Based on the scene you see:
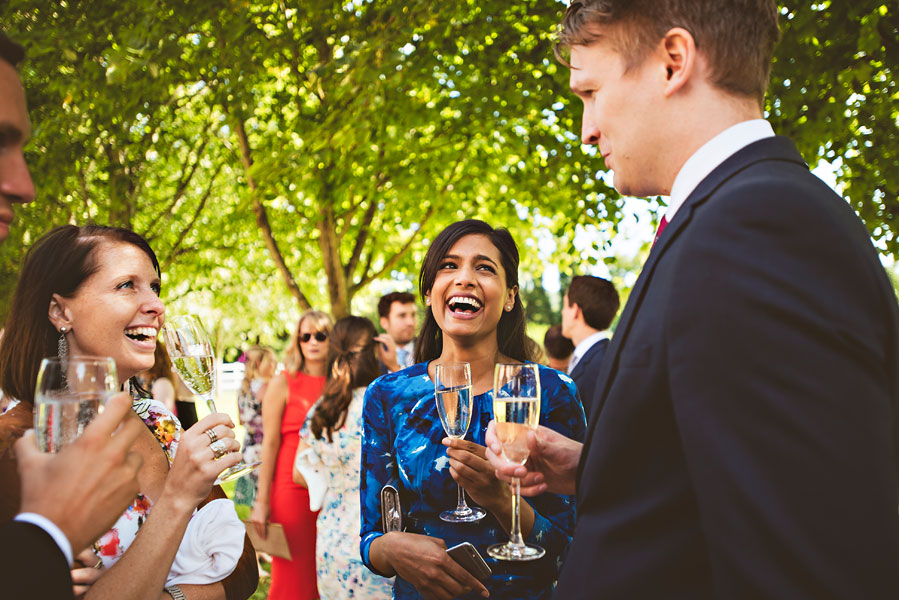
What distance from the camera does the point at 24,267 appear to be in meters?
2.49

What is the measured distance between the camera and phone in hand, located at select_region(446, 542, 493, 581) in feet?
7.57

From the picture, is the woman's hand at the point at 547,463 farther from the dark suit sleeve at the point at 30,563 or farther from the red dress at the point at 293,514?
the red dress at the point at 293,514

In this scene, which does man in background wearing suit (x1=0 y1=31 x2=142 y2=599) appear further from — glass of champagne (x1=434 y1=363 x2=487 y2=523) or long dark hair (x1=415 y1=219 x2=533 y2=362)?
long dark hair (x1=415 y1=219 x2=533 y2=362)

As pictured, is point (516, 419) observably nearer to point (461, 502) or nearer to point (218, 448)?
point (461, 502)

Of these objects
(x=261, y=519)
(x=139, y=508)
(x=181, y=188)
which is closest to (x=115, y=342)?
(x=139, y=508)

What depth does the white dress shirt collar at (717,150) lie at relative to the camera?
60.2 inches

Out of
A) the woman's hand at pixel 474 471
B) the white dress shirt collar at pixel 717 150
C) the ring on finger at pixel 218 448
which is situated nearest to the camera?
the white dress shirt collar at pixel 717 150

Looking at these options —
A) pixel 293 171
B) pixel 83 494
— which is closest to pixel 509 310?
pixel 83 494

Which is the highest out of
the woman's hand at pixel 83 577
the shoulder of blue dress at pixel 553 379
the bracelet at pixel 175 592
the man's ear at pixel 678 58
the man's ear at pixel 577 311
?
the man's ear at pixel 678 58

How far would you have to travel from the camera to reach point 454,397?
2.42m

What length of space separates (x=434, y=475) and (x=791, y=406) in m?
1.79

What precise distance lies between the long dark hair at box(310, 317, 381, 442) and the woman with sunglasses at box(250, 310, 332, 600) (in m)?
0.43

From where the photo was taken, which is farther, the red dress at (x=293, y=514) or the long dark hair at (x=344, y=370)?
the red dress at (x=293, y=514)

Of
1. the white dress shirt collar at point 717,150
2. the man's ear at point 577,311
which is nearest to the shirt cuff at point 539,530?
the white dress shirt collar at point 717,150
